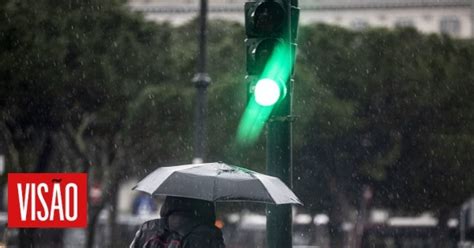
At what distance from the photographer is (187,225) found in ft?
25.6

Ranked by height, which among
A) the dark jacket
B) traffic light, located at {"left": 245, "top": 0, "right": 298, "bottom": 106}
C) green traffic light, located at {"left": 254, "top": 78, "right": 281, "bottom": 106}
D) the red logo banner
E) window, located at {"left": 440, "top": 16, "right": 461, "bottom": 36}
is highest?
window, located at {"left": 440, "top": 16, "right": 461, "bottom": 36}

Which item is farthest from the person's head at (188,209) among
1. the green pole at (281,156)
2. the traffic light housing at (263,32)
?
the traffic light housing at (263,32)

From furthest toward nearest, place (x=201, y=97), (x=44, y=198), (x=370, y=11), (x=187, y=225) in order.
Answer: (x=370, y=11), (x=201, y=97), (x=44, y=198), (x=187, y=225)

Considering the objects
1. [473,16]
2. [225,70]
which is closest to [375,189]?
[225,70]

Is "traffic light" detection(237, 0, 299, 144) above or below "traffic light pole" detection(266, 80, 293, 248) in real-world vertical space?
above

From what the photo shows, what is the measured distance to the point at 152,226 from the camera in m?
8.02

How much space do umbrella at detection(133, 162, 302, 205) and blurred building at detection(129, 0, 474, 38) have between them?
352 ft

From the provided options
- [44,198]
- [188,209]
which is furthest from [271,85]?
[44,198]

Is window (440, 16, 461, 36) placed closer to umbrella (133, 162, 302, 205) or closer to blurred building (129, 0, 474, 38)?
blurred building (129, 0, 474, 38)

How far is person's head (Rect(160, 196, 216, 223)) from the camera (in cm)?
787

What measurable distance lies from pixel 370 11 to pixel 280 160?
112m

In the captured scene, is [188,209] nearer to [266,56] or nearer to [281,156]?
[281,156]

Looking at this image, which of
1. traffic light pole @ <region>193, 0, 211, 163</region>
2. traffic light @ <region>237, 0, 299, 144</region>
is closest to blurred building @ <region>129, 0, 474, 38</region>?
traffic light pole @ <region>193, 0, 211, 163</region>

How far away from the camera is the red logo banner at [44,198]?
15664 mm
